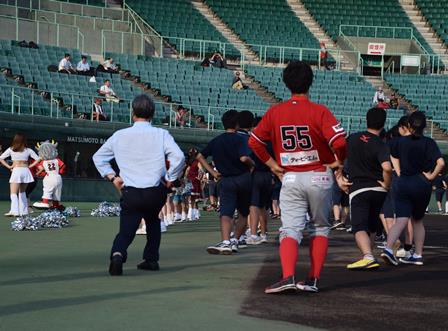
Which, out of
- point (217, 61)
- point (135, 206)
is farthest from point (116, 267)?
point (217, 61)

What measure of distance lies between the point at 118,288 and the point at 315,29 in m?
41.5

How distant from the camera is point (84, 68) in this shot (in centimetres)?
3725

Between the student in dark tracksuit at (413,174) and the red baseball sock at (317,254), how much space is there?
316 centimetres

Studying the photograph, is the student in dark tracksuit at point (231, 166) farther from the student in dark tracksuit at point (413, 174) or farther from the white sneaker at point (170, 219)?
the white sneaker at point (170, 219)

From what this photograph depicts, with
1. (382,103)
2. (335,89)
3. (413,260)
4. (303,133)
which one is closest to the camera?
(303,133)

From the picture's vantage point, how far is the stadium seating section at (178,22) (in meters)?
45.3

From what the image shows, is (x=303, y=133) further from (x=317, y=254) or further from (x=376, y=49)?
(x=376, y=49)

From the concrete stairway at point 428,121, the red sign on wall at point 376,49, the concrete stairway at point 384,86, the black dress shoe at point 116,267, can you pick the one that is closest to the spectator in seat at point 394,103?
the concrete stairway at point 428,121

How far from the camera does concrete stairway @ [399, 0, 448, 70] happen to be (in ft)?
160

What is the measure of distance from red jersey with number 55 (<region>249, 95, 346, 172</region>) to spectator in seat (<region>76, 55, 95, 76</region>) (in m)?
28.4

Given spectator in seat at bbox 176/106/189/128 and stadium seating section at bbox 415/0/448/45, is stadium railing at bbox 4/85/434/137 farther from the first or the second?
stadium seating section at bbox 415/0/448/45

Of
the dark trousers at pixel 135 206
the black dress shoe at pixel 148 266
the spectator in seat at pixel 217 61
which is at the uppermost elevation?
the spectator in seat at pixel 217 61

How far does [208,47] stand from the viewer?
44969 mm

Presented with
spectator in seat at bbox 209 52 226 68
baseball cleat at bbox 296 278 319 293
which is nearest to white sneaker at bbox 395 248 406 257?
baseball cleat at bbox 296 278 319 293
